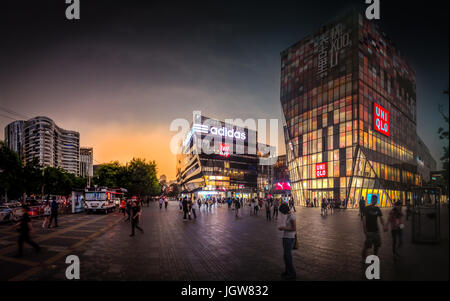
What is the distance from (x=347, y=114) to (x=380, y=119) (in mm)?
8415

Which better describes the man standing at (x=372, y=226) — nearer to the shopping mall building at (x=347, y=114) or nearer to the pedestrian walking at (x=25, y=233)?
the pedestrian walking at (x=25, y=233)

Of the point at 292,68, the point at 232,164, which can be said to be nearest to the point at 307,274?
the point at 292,68

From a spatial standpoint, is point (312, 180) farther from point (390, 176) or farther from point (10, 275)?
point (10, 275)

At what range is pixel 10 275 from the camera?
6984 mm

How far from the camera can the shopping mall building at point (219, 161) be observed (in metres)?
109

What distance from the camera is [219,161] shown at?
114m

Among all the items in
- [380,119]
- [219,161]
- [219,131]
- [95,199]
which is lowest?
[95,199]

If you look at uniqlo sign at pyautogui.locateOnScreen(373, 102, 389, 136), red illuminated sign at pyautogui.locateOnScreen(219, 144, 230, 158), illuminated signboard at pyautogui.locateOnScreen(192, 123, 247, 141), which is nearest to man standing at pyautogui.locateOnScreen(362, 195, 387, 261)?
uniqlo sign at pyautogui.locateOnScreen(373, 102, 389, 136)

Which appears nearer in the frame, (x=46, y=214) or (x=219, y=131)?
(x=46, y=214)

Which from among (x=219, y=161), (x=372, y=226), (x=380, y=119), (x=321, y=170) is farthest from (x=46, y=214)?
(x=219, y=161)

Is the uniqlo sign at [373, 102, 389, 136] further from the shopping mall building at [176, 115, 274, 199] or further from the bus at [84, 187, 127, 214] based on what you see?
the shopping mall building at [176, 115, 274, 199]

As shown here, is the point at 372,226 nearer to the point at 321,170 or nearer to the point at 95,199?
the point at 95,199

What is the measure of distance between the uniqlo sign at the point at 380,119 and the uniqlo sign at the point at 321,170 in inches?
465

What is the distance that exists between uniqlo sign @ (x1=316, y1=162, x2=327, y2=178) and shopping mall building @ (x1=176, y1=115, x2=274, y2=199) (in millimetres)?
52477
